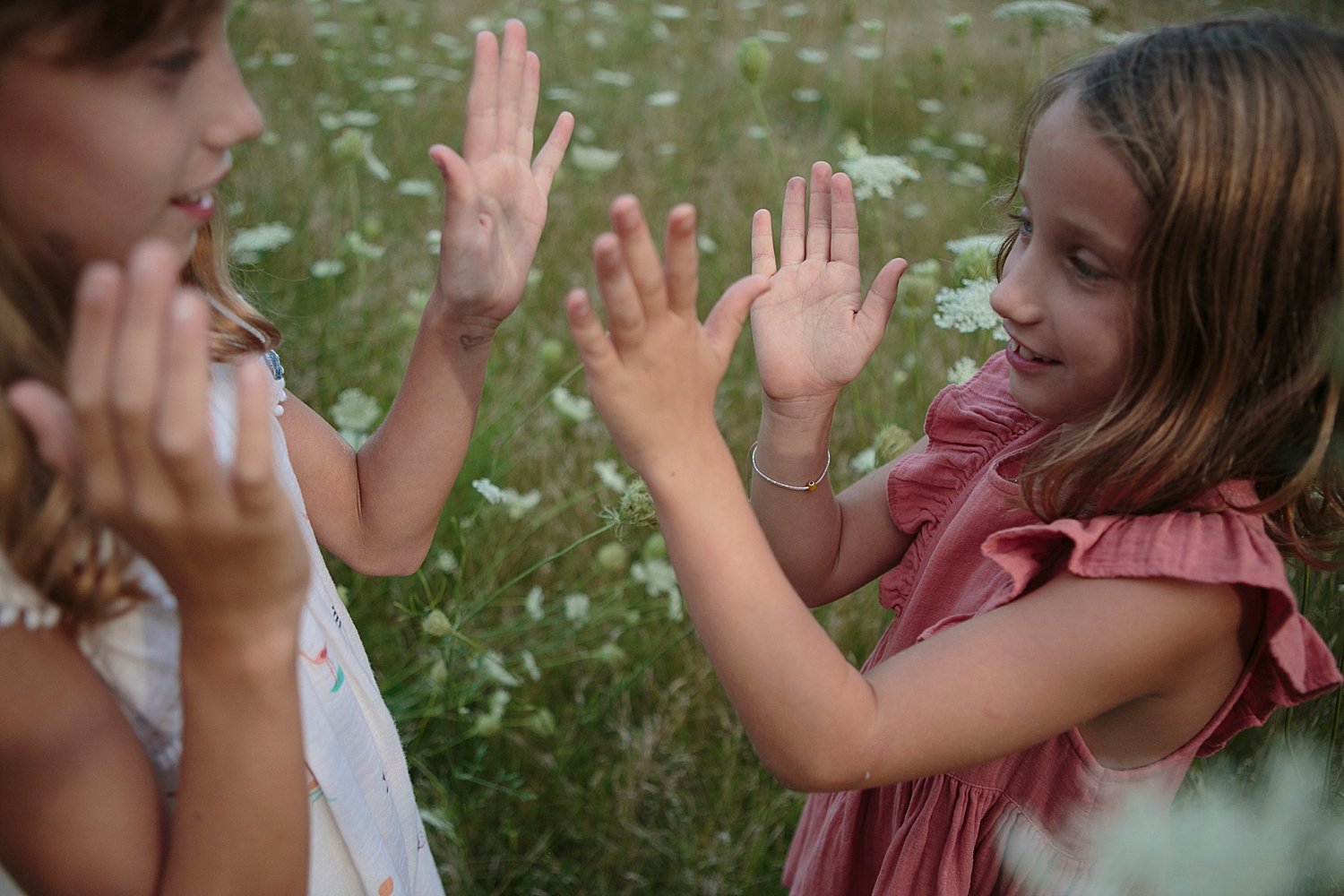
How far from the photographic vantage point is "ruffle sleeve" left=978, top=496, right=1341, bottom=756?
0.66 m

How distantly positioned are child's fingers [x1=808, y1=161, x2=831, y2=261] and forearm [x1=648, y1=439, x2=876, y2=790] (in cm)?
32

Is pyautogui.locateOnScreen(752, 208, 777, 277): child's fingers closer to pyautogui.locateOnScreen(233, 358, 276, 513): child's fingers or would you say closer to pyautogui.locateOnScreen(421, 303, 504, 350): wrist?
pyautogui.locateOnScreen(421, 303, 504, 350): wrist

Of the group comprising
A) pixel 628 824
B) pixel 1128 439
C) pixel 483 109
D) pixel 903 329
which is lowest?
pixel 903 329

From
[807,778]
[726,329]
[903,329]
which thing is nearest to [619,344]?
[726,329]

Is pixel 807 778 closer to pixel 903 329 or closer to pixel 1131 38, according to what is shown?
pixel 1131 38

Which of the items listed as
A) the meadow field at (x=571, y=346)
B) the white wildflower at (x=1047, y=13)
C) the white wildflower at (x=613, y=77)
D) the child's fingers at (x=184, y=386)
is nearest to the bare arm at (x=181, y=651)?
the child's fingers at (x=184, y=386)

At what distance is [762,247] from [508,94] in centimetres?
22

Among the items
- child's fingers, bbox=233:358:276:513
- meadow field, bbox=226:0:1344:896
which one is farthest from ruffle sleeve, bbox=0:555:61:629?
meadow field, bbox=226:0:1344:896

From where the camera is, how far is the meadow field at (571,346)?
4.14 feet

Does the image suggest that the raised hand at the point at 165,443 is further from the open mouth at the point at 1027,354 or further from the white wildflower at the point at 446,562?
the white wildflower at the point at 446,562

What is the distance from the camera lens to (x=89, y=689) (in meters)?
0.54

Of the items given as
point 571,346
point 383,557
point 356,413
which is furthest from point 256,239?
point 383,557

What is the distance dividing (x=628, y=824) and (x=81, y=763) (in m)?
0.84

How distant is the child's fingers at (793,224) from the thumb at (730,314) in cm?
25
